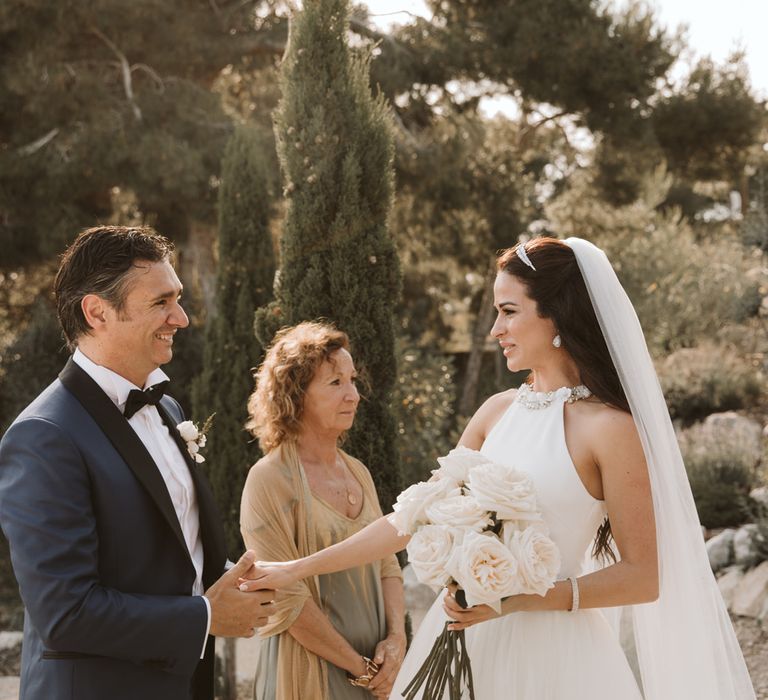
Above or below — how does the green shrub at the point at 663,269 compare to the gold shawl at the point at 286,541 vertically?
above

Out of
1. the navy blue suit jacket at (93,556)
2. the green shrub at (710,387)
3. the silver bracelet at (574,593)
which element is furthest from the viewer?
the green shrub at (710,387)

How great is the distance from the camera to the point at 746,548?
24.3ft

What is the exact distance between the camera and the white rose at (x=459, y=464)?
2561 mm

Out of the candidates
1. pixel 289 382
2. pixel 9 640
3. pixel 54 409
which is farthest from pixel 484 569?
pixel 9 640

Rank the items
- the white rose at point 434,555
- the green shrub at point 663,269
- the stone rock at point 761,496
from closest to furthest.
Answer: the white rose at point 434,555 < the stone rock at point 761,496 < the green shrub at point 663,269

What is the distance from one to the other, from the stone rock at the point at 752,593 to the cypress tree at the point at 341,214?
3.60m

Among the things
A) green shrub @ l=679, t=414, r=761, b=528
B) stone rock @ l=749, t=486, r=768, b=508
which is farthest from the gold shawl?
stone rock @ l=749, t=486, r=768, b=508

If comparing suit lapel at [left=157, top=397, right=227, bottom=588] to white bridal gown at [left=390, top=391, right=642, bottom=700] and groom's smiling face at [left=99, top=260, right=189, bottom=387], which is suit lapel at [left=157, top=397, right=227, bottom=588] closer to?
groom's smiling face at [left=99, top=260, right=189, bottom=387]

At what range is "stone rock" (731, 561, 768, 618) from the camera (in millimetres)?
6941

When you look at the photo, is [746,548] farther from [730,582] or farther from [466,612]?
[466,612]

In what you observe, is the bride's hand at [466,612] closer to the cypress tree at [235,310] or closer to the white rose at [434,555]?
the white rose at [434,555]

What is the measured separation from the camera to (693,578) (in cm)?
281

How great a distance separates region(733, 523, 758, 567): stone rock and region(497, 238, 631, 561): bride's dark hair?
5.11 m

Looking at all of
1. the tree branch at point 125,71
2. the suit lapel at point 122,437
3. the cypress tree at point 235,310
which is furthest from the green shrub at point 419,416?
the suit lapel at point 122,437
